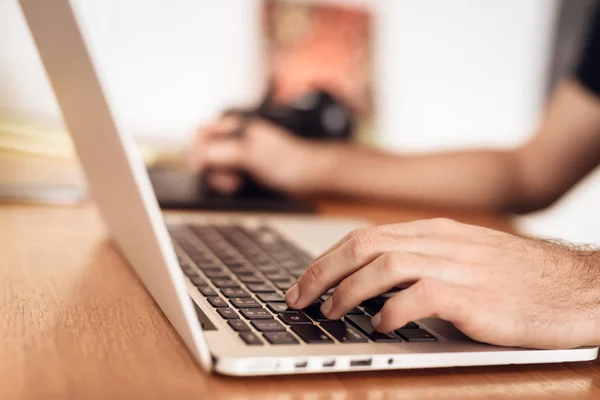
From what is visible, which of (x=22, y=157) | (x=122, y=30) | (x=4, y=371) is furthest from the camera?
(x=122, y=30)

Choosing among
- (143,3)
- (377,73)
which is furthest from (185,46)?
(377,73)

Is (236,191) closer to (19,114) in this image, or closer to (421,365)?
(19,114)

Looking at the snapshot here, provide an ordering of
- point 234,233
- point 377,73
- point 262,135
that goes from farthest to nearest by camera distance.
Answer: point 377,73 < point 262,135 < point 234,233

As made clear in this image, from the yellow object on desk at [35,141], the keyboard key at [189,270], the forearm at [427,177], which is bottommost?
the forearm at [427,177]

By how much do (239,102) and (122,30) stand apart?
35cm

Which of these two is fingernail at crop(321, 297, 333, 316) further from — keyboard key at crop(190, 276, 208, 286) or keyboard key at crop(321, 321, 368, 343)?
keyboard key at crop(190, 276, 208, 286)

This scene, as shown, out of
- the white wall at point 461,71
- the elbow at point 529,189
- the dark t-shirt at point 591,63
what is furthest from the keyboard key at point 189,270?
the white wall at point 461,71

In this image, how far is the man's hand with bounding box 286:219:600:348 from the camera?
1.49 feet

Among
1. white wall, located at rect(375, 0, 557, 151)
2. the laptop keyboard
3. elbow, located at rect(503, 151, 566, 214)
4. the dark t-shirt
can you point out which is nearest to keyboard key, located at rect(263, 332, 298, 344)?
the laptop keyboard

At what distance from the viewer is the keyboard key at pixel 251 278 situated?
0.57 meters

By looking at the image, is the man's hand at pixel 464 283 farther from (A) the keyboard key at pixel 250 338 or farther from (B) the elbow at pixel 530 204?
(B) the elbow at pixel 530 204

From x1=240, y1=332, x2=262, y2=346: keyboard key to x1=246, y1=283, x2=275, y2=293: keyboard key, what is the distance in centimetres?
11

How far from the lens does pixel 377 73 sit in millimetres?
1931

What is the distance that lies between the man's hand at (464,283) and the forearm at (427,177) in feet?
2.18
